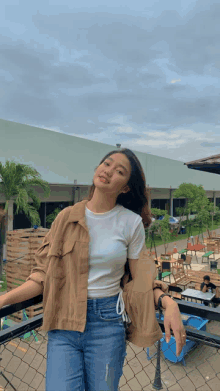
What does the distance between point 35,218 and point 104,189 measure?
8.68m

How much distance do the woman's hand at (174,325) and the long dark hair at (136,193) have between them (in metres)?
0.48

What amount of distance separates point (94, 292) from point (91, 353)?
281 mm

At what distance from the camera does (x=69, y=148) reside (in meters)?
14.9

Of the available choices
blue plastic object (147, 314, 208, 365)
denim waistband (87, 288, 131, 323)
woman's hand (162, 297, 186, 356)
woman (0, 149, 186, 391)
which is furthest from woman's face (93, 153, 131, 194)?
blue plastic object (147, 314, 208, 365)

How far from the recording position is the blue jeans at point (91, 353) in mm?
1346

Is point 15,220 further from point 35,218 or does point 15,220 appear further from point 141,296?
point 141,296

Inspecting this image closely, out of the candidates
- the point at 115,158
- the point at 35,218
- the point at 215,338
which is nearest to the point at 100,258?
the point at 115,158

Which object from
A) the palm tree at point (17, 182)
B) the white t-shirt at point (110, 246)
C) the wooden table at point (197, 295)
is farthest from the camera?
the palm tree at point (17, 182)

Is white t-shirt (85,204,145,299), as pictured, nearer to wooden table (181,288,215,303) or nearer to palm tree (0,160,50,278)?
wooden table (181,288,215,303)

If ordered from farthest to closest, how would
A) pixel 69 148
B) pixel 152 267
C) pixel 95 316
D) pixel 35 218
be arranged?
pixel 69 148
pixel 35 218
pixel 152 267
pixel 95 316

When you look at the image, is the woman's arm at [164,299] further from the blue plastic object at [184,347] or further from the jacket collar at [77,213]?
the blue plastic object at [184,347]

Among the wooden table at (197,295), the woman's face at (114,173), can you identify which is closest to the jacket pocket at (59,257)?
the woman's face at (114,173)

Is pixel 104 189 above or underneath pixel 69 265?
above

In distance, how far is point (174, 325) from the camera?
138cm
